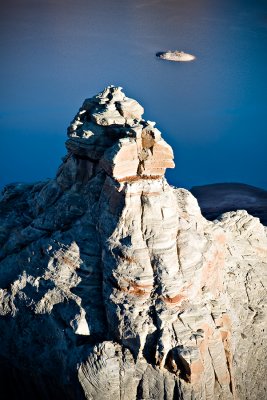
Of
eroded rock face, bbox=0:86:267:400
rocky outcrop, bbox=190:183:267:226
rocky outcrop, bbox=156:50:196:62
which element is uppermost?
rocky outcrop, bbox=156:50:196:62

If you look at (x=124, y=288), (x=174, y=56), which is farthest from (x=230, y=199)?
(x=174, y=56)

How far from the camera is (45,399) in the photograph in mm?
11625

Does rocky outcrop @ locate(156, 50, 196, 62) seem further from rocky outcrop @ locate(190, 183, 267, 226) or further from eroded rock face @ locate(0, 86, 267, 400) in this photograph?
Result: eroded rock face @ locate(0, 86, 267, 400)

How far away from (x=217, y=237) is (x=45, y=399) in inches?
210

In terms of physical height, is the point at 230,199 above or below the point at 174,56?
below

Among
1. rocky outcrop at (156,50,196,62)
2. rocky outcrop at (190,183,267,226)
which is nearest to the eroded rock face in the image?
rocky outcrop at (190,183,267,226)

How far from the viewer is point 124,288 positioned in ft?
34.0

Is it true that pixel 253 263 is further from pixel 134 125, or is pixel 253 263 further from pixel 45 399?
pixel 45 399

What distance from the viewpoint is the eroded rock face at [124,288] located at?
1001 cm

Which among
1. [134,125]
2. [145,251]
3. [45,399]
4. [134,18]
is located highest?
[134,18]

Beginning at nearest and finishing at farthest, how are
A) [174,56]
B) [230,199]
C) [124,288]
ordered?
[124,288]
[230,199]
[174,56]

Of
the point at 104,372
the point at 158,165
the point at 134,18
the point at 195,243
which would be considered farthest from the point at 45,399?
the point at 134,18

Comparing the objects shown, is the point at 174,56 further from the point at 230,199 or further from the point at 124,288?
the point at 124,288

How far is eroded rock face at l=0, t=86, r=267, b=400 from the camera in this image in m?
10.0
